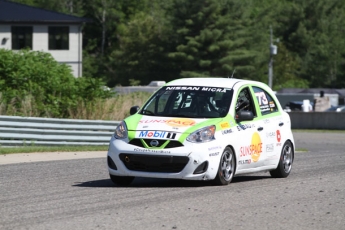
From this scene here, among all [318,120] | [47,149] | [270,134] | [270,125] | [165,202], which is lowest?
[318,120]

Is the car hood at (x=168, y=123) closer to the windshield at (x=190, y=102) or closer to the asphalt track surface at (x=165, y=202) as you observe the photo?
the windshield at (x=190, y=102)

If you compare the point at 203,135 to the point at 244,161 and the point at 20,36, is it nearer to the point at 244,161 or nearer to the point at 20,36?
the point at 244,161

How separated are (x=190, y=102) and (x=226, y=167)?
3.83ft

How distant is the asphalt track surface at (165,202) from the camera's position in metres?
8.86

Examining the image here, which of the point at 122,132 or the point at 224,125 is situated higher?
the point at 224,125

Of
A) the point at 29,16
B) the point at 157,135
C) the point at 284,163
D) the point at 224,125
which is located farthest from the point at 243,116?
the point at 29,16

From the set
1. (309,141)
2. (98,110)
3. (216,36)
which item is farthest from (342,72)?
(98,110)

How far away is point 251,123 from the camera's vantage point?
13.1 meters

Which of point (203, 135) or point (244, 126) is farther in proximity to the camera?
point (244, 126)

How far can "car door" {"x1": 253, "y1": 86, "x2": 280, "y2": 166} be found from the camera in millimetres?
13570

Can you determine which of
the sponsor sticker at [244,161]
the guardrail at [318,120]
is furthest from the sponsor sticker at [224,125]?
the guardrail at [318,120]

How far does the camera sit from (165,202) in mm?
10367

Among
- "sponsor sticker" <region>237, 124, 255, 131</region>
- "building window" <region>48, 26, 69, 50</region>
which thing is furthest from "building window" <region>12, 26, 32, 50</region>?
"sponsor sticker" <region>237, 124, 255, 131</region>

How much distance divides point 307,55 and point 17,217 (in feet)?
309
